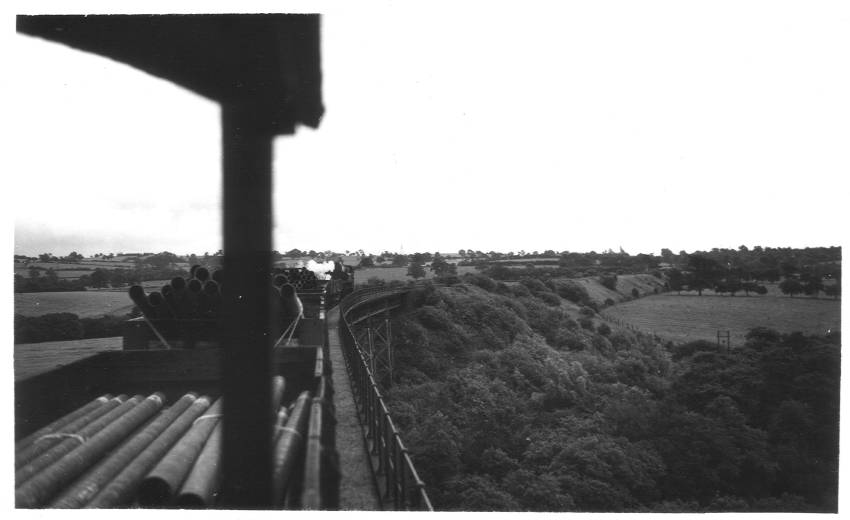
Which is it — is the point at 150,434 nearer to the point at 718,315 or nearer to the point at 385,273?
the point at 718,315

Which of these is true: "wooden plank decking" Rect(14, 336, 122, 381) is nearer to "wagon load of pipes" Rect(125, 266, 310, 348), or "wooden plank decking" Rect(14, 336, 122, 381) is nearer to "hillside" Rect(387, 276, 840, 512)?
"wagon load of pipes" Rect(125, 266, 310, 348)

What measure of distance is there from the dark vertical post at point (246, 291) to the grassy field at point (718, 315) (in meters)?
39.0

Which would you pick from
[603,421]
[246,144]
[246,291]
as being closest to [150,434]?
[246,291]

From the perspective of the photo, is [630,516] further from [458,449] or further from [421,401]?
[421,401]

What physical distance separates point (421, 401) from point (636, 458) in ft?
33.4

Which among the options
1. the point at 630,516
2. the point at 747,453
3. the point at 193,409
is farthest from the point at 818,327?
the point at 193,409

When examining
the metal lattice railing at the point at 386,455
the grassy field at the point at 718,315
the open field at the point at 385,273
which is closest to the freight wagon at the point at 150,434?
the metal lattice railing at the point at 386,455

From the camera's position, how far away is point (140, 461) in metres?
3.60

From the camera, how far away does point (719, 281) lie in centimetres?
5516

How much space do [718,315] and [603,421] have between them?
3304 centimetres

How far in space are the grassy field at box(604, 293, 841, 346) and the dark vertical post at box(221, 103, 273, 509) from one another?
39014 millimetres

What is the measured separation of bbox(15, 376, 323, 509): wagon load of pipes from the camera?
10.9 feet

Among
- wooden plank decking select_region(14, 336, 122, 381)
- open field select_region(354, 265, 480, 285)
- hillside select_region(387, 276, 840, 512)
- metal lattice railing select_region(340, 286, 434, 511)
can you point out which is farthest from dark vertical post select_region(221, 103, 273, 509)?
open field select_region(354, 265, 480, 285)

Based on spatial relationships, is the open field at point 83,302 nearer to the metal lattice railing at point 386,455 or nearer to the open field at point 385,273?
the metal lattice railing at point 386,455
